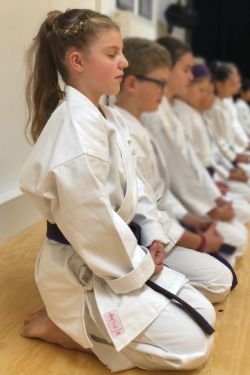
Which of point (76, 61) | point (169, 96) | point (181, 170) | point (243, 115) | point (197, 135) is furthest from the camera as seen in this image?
point (243, 115)

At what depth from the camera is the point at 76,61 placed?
1.40 metres

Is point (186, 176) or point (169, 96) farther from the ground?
point (169, 96)

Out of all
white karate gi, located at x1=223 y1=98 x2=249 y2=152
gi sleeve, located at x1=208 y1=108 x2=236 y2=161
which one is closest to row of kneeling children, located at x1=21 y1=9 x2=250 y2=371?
gi sleeve, located at x1=208 y1=108 x2=236 y2=161

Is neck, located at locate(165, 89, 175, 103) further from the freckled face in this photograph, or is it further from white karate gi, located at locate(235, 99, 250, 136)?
white karate gi, located at locate(235, 99, 250, 136)

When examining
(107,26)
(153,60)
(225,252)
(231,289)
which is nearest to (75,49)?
(107,26)

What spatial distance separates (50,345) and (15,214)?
0.92 meters

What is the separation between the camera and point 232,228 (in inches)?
95.3

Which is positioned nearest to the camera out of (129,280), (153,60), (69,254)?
(129,280)

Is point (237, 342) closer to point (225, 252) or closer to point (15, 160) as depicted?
point (225, 252)

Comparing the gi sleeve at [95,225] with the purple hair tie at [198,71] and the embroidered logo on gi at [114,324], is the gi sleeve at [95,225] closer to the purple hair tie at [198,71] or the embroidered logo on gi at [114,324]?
the embroidered logo on gi at [114,324]

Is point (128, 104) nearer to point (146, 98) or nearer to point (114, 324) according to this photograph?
point (146, 98)

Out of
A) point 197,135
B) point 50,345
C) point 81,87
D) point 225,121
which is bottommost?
point 225,121

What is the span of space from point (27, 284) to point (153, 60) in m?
1.13

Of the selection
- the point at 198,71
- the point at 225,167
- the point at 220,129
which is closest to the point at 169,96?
the point at 198,71
